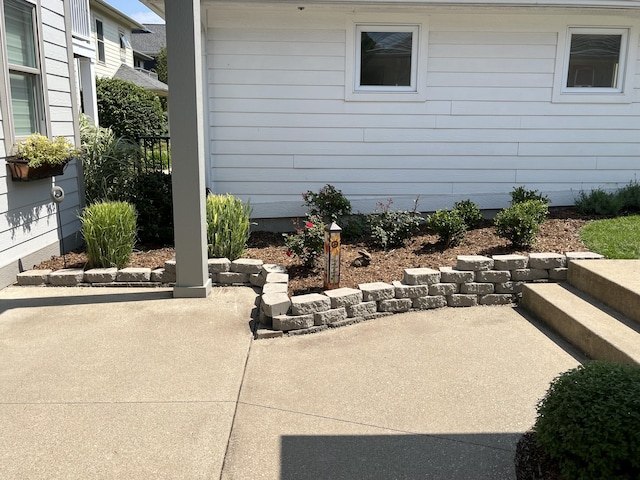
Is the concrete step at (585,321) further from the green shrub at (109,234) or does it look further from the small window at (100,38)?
the small window at (100,38)

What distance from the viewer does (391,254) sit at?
19.4 feet

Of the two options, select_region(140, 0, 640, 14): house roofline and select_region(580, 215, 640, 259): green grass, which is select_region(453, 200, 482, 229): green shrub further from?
select_region(140, 0, 640, 14): house roofline

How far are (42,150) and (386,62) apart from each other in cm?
434

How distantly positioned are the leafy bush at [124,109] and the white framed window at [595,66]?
38.9ft

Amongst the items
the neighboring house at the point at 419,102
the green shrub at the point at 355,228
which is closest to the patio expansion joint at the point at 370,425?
the green shrub at the point at 355,228

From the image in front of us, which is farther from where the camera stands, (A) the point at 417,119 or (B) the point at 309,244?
(A) the point at 417,119

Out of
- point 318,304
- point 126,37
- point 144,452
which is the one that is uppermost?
point 126,37

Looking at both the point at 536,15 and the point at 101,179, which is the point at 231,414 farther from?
the point at 536,15

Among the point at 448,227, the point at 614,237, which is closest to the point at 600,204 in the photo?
the point at 614,237

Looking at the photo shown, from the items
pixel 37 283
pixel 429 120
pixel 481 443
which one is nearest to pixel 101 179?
pixel 37 283

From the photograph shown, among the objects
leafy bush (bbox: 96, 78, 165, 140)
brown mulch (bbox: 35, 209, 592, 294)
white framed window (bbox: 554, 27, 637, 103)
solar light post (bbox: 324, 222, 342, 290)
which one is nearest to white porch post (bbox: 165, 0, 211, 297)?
brown mulch (bbox: 35, 209, 592, 294)

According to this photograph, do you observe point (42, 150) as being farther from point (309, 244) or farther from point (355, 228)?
point (355, 228)

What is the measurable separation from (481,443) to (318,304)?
1875 mm

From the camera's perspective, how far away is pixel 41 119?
5816 mm
